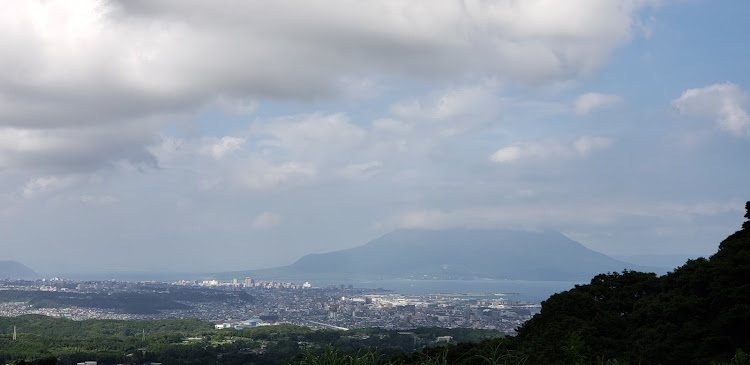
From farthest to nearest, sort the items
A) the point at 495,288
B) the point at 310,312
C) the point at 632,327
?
the point at 495,288 → the point at 310,312 → the point at 632,327

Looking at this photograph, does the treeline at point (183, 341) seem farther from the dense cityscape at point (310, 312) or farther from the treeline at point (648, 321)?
the treeline at point (648, 321)

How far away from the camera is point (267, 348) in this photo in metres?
45.7

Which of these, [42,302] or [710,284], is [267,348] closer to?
[710,284]

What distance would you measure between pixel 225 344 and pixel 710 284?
40.1m

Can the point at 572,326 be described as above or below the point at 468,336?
above

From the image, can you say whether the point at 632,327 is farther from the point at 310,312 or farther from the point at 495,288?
the point at 495,288

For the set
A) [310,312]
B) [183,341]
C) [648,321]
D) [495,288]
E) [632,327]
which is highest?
[648,321]

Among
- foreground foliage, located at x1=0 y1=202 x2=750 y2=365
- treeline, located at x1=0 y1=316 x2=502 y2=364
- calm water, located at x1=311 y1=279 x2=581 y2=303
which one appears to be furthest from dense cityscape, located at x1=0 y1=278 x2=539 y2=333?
foreground foliage, located at x1=0 y1=202 x2=750 y2=365

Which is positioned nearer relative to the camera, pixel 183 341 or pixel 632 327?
pixel 632 327

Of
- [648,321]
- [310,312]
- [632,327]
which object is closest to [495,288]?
[310,312]

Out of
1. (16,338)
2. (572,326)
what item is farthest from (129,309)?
(572,326)

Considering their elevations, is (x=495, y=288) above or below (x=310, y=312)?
above

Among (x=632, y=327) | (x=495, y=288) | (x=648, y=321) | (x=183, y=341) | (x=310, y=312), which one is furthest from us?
(x=495, y=288)

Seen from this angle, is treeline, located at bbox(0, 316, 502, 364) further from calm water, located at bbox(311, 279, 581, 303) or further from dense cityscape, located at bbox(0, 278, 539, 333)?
calm water, located at bbox(311, 279, 581, 303)
